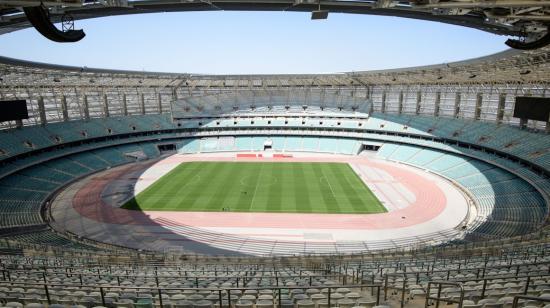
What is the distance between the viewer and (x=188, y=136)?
59.1 metres

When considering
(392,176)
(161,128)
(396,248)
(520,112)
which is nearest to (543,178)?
(520,112)

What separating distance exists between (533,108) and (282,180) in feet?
84.5

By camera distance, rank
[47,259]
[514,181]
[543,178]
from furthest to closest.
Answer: [514,181] → [543,178] → [47,259]

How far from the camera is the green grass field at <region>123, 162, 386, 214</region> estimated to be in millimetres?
31922

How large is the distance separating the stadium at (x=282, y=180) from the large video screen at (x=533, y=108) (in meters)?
0.20

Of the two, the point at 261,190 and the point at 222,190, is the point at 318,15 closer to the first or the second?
the point at 261,190

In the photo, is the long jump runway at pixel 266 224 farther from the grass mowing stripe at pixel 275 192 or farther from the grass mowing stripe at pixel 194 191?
the grass mowing stripe at pixel 194 191

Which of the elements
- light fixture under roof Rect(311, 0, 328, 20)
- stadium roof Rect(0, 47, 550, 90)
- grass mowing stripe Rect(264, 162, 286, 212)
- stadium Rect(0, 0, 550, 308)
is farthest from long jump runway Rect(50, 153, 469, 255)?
light fixture under roof Rect(311, 0, 328, 20)

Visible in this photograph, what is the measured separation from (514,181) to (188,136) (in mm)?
46397

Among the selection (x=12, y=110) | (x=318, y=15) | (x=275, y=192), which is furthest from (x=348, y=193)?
(x=12, y=110)

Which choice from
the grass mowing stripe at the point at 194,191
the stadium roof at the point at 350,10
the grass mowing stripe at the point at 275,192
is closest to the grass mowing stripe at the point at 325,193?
the grass mowing stripe at the point at 275,192

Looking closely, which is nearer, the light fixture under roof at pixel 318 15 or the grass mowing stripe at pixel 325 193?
the light fixture under roof at pixel 318 15

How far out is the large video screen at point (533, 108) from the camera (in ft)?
100

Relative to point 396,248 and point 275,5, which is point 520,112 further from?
Result: point 275,5
